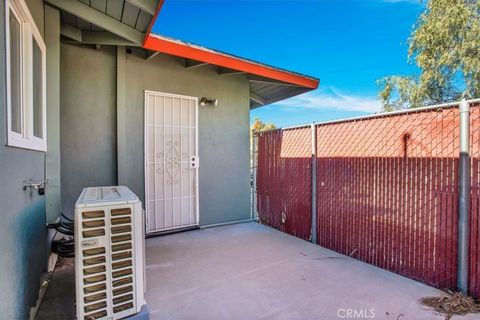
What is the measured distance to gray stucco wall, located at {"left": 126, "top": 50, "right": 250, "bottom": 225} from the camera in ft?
15.0

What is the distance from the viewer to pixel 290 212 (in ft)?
16.4

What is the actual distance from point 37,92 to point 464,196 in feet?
14.9

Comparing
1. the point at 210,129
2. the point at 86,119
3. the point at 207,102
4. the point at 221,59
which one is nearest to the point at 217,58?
the point at 221,59

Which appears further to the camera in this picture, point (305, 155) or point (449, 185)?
point (305, 155)

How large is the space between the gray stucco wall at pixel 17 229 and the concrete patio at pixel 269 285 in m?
1.03

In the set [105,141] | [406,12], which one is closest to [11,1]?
[105,141]

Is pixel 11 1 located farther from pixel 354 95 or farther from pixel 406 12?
pixel 354 95

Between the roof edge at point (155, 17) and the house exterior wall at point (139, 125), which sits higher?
the roof edge at point (155, 17)

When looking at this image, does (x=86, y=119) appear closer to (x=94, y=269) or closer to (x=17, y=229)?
(x=17, y=229)

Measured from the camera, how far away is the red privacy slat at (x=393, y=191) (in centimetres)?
278

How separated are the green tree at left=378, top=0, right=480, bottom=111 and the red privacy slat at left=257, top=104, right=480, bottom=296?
25.8ft

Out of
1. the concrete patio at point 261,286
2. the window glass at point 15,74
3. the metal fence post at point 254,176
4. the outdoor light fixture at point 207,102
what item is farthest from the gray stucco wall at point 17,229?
the metal fence post at point 254,176

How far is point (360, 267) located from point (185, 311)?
88.5 inches

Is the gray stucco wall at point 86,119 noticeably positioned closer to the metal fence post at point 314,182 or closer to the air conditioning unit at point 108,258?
the air conditioning unit at point 108,258
